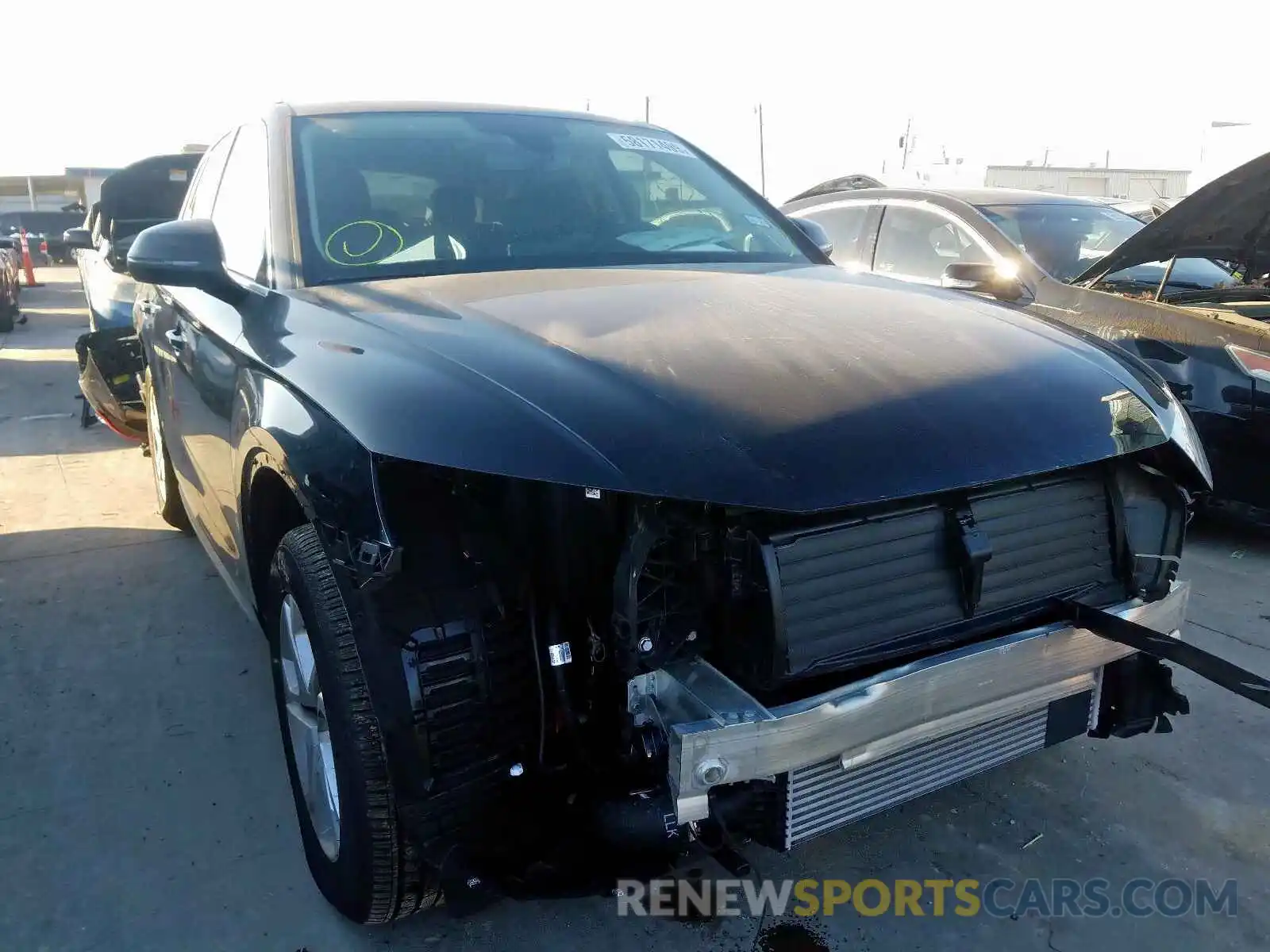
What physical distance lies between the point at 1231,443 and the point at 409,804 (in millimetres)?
3959

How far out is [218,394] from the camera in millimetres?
2707

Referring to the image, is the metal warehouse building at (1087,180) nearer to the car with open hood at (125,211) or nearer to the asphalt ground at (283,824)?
the car with open hood at (125,211)


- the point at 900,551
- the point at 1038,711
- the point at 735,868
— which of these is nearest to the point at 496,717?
the point at 735,868

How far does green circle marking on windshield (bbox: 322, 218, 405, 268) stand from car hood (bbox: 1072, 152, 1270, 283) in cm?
332

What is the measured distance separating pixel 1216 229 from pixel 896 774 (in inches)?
145

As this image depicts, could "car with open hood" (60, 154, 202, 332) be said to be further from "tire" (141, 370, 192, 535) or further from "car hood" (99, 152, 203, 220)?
"tire" (141, 370, 192, 535)

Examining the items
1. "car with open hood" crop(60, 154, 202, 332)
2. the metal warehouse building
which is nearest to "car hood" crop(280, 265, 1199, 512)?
"car with open hood" crop(60, 154, 202, 332)

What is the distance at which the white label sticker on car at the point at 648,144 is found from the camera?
338 centimetres

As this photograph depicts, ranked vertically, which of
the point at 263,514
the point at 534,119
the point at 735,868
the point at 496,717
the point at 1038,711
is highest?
the point at 534,119

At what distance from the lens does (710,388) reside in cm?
180

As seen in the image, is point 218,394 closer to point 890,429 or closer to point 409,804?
point 409,804

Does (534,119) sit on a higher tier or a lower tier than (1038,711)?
higher

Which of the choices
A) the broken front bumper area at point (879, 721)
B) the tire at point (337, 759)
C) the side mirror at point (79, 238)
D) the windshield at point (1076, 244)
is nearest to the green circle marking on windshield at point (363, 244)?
the tire at point (337, 759)

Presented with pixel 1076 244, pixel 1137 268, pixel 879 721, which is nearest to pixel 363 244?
pixel 879 721
